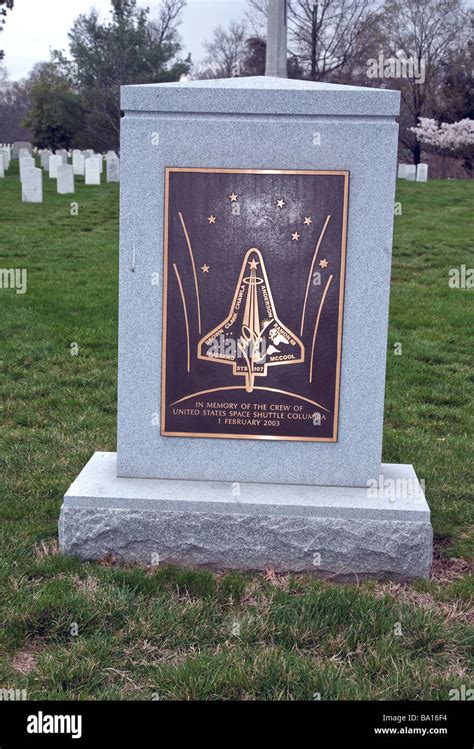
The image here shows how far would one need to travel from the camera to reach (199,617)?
365 centimetres

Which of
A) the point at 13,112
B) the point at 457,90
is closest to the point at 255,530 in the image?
the point at 457,90

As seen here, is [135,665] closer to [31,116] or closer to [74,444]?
[74,444]

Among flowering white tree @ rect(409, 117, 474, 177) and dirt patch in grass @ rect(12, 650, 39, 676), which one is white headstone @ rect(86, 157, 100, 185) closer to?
flowering white tree @ rect(409, 117, 474, 177)

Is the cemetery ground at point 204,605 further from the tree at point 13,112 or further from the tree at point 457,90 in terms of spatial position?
the tree at point 13,112

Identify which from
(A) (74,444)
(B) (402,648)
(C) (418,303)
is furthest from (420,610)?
(C) (418,303)

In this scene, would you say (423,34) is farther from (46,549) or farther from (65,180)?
(46,549)

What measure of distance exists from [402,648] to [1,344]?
567 centimetres

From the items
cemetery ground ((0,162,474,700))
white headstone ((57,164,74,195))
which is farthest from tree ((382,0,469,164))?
cemetery ground ((0,162,474,700))

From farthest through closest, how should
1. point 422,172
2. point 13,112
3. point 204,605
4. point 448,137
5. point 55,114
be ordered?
point 13,112, point 55,114, point 448,137, point 422,172, point 204,605

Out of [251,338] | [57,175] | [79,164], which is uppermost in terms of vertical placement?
[79,164]

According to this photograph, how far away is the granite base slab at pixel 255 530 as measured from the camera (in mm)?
4062

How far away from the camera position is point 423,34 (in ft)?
139

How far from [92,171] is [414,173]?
12516mm

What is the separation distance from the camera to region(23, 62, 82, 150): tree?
3984 centimetres
